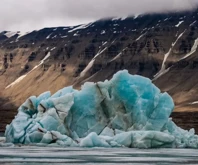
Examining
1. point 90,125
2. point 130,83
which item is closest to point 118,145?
point 90,125

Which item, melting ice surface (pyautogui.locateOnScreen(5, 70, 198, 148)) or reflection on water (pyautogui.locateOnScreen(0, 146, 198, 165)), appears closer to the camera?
reflection on water (pyautogui.locateOnScreen(0, 146, 198, 165))

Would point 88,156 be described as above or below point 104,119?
below

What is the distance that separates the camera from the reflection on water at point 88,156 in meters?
27.7

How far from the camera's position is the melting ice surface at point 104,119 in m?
37.6

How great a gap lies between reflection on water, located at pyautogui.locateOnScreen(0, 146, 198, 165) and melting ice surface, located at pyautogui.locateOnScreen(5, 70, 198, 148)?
6.09 ft

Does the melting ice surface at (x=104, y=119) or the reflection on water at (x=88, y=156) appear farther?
the melting ice surface at (x=104, y=119)

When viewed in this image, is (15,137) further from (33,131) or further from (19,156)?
(19,156)

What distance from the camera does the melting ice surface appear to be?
3759 cm

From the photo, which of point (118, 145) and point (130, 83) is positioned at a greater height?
point (130, 83)

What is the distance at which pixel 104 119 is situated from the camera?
40188mm

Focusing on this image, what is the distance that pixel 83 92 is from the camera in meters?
41.1

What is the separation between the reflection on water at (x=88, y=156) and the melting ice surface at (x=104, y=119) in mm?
1857

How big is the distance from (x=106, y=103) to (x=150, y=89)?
338cm

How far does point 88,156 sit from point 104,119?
9.81m
